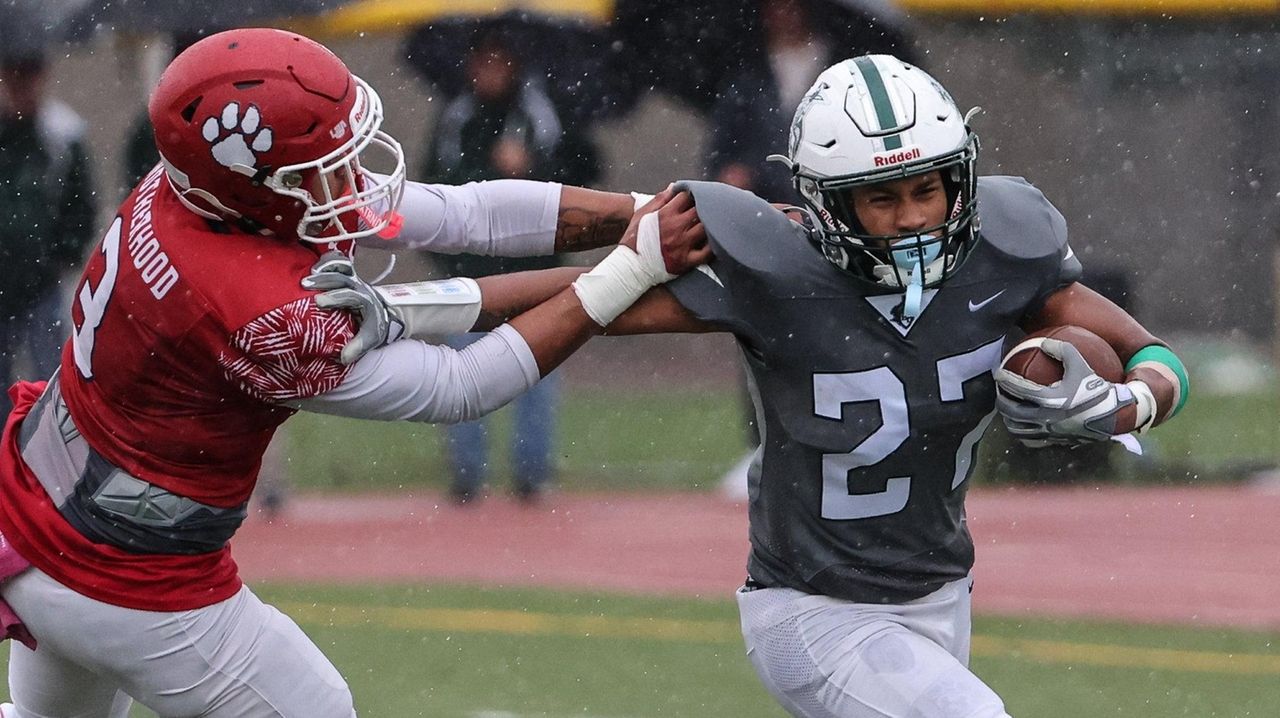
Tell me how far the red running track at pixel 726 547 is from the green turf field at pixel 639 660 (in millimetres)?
267

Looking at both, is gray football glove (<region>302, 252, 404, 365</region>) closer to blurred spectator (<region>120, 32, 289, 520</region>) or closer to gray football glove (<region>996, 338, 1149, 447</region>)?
gray football glove (<region>996, 338, 1149, 447</region>)

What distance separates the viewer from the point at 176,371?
3.05 metres

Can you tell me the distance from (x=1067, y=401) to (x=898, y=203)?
0.43 metres

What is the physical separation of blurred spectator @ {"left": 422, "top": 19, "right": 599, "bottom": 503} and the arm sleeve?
4.24 metres

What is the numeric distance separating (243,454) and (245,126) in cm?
56

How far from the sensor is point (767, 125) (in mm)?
7926

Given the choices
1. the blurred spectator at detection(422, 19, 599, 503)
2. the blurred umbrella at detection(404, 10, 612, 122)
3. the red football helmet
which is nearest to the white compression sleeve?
the red football helmet

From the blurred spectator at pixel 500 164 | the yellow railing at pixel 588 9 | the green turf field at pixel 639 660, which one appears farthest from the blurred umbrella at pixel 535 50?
the green turf field at pixel 639 660

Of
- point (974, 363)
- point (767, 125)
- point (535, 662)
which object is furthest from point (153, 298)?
point (767, 125)

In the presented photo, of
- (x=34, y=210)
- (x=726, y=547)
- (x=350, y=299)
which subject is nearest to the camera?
(x=350, y=299)

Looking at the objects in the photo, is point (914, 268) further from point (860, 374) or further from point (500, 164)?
point (500, 164)

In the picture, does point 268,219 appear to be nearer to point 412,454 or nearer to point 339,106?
point 339,106

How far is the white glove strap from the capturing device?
311cm

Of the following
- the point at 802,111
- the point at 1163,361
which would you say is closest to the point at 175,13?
the point at 802,111
